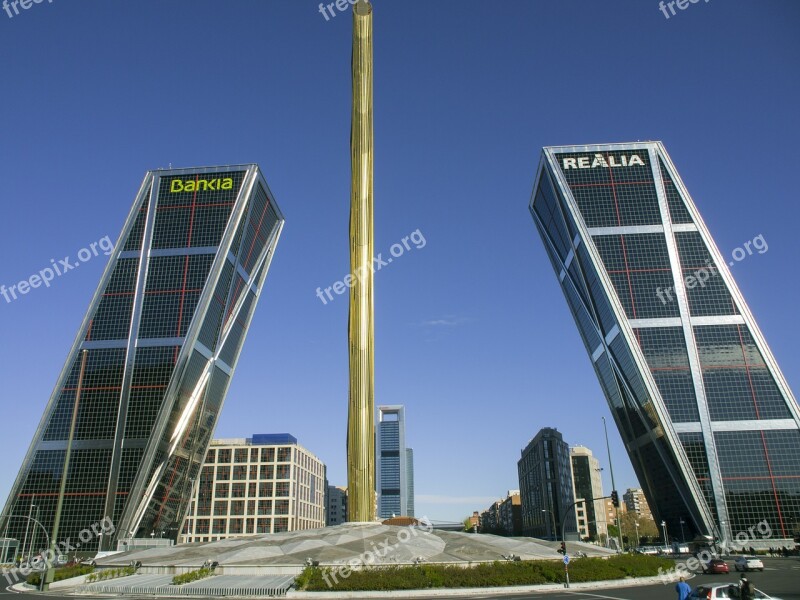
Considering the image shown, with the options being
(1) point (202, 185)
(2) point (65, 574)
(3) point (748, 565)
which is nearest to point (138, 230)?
(1) point (202, 185)

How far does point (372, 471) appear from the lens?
52.5m

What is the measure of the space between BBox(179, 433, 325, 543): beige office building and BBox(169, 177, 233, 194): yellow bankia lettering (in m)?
61.7

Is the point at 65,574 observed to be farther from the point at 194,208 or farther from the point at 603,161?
the point at 603,161

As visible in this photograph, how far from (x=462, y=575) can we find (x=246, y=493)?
109030 mm

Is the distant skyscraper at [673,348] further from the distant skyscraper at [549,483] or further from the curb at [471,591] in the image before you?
the distant skyscraper at [549,483]

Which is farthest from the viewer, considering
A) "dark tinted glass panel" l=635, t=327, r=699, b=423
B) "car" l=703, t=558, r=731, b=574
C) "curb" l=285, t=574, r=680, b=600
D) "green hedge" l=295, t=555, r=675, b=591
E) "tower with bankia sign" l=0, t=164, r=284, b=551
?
"tower with bankia sign" l=0, t=164, r=284, b=551

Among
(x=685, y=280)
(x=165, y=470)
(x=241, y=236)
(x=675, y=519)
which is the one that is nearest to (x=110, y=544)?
(x=165, y=470)

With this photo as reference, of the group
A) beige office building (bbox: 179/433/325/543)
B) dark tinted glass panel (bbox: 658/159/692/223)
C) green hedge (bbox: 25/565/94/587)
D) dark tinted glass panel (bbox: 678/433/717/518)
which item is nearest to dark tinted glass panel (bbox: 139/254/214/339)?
green hedge (bbox: 25/565/94/587)

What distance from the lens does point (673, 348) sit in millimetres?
86125

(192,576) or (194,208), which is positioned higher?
(194,208)

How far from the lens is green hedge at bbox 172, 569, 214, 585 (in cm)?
3478

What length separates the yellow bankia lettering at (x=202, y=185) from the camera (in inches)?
3949

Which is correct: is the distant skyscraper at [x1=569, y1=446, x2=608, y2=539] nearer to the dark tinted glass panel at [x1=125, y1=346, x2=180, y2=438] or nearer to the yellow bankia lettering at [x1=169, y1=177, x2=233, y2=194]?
the dark tinted glass panel at [x1=125, y1=346, x2=180, y2=438]

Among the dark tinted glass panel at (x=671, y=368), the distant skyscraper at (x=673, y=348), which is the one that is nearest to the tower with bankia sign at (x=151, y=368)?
the distant skyscraper at (x=673, y=348)
